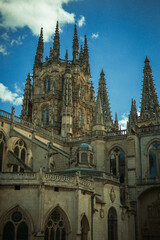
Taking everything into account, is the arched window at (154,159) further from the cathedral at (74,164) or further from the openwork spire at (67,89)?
the openwork spire at (67,89)

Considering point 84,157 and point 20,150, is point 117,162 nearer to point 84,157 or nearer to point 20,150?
point 84,157

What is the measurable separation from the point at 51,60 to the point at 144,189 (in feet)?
109

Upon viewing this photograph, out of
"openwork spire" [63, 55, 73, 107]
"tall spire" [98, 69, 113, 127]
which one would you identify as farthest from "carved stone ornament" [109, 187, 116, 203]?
"tall spire" [98, 69, 113, 127]

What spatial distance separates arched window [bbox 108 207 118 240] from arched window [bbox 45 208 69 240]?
673cm

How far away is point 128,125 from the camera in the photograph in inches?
1512

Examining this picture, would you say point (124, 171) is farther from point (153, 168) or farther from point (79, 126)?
point (79, 126)

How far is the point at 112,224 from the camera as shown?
2852cm

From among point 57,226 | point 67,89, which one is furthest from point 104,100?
point 57,226

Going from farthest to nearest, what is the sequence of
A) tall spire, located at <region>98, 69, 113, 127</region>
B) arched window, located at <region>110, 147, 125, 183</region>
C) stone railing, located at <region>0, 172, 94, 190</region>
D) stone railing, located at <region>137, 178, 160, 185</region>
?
tall spire, located at <region>98, 69, 113, 127</region>
arched window, located at <region>110, 147, 125, 183</region>
stone railing, located at <region>137, 178, 160, 185</region>
stone railing, located at <region>0, 172, 94, 190</region>

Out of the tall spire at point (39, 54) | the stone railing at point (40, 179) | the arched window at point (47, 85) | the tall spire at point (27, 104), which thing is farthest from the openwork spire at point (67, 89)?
the stone railing at point (40, 179)

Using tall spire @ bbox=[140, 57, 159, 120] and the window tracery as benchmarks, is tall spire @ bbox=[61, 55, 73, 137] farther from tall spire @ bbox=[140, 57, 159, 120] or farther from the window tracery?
the window tracery

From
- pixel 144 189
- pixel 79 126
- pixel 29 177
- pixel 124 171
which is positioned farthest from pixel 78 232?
pixel 79 126

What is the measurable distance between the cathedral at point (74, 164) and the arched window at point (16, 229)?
0.07 meters

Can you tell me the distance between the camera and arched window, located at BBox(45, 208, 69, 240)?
72.5ft
